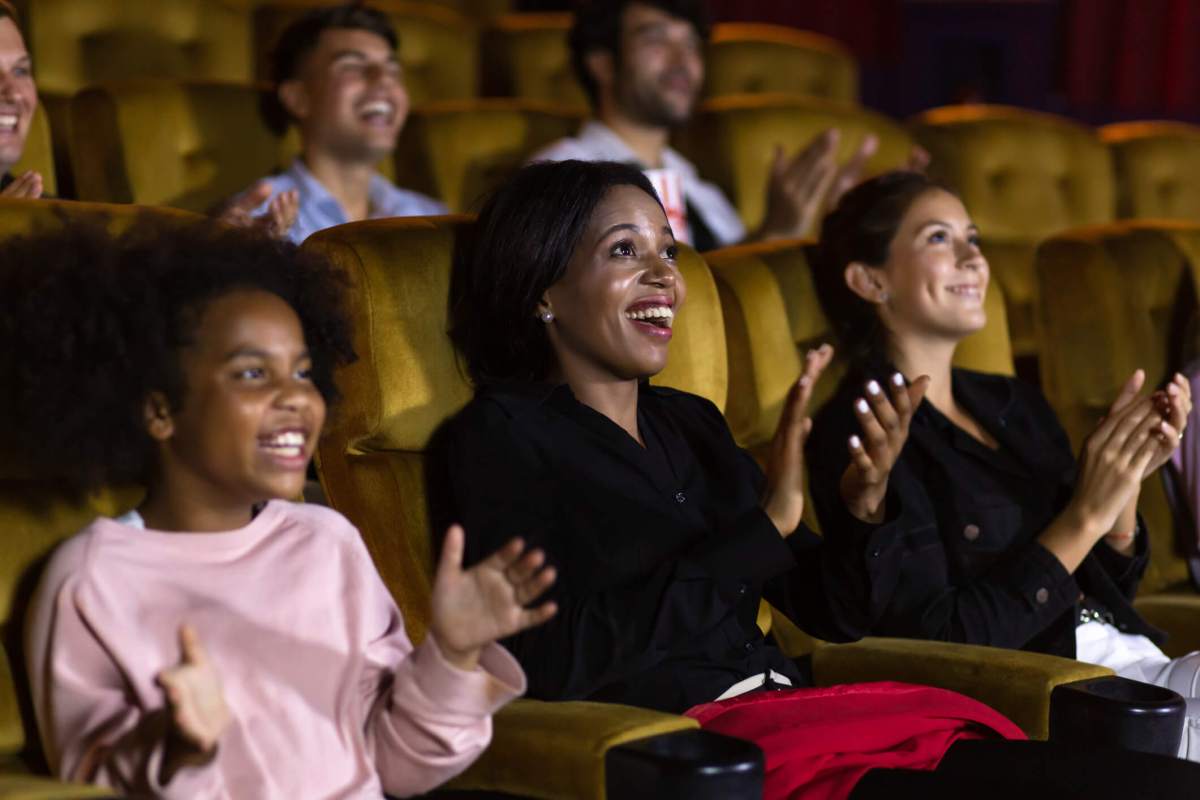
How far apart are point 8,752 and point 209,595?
308 millimetres

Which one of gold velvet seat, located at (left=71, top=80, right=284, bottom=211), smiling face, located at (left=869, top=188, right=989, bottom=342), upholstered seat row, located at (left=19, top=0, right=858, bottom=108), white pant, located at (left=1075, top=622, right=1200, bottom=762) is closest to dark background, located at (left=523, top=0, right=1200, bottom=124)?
upholstered seat row, located at (left=19, top=0, right=858, bottom=108)

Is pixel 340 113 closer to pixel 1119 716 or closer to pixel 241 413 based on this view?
pixel 241 413

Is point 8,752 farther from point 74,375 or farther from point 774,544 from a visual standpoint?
point 774,544

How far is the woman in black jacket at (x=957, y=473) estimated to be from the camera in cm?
213

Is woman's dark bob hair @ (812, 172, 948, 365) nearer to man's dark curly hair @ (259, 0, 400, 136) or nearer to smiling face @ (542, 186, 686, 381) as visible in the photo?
smiling face @ (542, 186, 686, 381)

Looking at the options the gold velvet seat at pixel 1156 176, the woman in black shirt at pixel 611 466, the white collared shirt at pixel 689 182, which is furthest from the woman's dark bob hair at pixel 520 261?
the gold velvet seat at pixel 1156 176

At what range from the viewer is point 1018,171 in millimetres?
4133

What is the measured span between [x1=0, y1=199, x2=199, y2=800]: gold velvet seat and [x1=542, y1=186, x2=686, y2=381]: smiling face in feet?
1.62

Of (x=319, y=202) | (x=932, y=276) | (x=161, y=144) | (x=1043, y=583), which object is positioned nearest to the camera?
(x=1043, y=583)

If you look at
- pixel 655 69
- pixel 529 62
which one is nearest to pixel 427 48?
pixel 529 62

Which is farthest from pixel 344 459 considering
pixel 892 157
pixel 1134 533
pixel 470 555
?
pixel 892 157

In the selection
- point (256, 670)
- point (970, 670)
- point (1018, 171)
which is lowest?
point (970, 670)

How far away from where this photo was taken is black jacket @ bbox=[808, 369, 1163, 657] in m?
2.14

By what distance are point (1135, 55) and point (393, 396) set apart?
4.43 m
